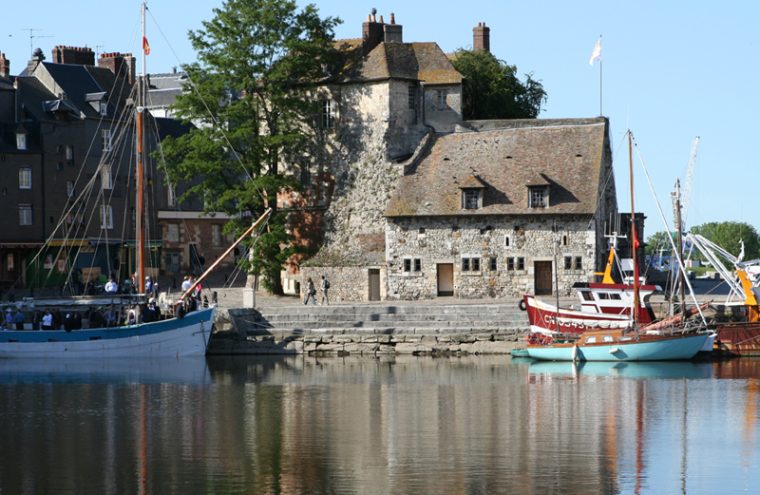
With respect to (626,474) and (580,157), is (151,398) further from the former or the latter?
(580,157)

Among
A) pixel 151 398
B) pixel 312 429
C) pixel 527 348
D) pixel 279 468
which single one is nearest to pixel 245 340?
pixel 527 348

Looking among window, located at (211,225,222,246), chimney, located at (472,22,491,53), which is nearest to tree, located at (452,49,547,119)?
chimney, located at (472,22,491,53)

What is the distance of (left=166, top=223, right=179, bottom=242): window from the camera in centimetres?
9175

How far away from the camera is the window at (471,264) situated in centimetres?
6838

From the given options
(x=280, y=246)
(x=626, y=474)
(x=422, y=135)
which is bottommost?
(x=626, y=474)

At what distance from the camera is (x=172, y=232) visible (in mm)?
92000

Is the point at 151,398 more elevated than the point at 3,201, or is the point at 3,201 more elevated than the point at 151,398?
the point at 3,201

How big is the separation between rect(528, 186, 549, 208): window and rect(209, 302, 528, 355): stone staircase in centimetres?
600

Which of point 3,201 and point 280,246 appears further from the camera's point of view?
point 3,201

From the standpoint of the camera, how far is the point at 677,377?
50.0 meters

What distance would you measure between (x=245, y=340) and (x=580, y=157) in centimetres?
1801

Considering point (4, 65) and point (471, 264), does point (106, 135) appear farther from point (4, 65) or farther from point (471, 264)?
point (471, 264)

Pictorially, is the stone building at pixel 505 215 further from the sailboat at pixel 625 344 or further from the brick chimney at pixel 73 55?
the brick chimney at pixel 73 55

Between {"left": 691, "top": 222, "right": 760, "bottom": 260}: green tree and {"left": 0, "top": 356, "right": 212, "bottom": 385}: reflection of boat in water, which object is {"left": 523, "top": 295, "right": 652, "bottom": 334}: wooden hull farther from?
{"left": 691, "top": 222, "right": 760, "bottom": 260}: green tree
